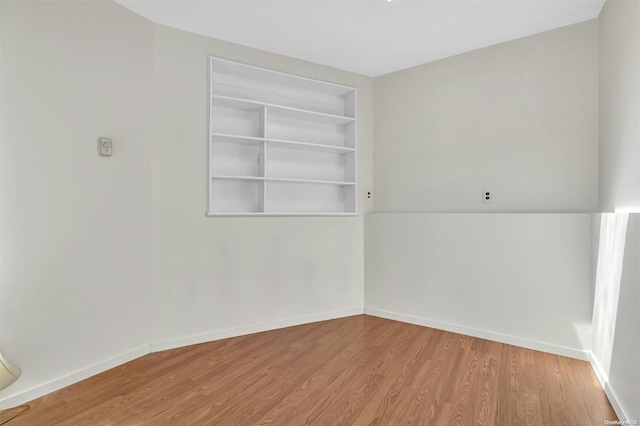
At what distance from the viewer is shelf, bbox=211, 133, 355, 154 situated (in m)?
3.14

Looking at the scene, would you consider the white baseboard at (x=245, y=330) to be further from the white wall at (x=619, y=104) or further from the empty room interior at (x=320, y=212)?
the white wall at (x=619, y=104)

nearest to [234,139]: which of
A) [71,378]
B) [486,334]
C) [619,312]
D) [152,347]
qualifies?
[152,347]

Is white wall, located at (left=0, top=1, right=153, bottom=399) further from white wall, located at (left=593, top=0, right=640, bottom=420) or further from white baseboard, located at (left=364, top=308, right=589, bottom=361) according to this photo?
white wall, located at (left=593, top=0, right=640, bottom=420)

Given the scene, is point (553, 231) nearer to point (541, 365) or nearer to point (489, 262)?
point (489, 262)

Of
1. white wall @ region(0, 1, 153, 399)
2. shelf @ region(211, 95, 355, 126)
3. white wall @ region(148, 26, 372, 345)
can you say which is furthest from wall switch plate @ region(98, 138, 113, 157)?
shelf @ region(211, 95, 355, 126)

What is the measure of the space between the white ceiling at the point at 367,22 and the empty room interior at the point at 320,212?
0.07ft


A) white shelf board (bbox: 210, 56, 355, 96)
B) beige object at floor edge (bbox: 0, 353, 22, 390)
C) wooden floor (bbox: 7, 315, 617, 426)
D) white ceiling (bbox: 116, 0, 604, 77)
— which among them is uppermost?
white ceiling (bbox: 116, 0, 604, 77)

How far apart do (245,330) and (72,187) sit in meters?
1.68

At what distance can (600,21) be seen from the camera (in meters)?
2.66

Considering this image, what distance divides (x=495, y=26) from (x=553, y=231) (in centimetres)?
157

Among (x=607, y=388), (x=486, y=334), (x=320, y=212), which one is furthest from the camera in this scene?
(x=320, y=212)

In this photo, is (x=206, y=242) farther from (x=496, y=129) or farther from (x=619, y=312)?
(x=619, y=312)

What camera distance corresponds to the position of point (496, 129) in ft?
10.4

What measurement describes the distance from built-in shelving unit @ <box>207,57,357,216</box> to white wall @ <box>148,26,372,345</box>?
112 mm
